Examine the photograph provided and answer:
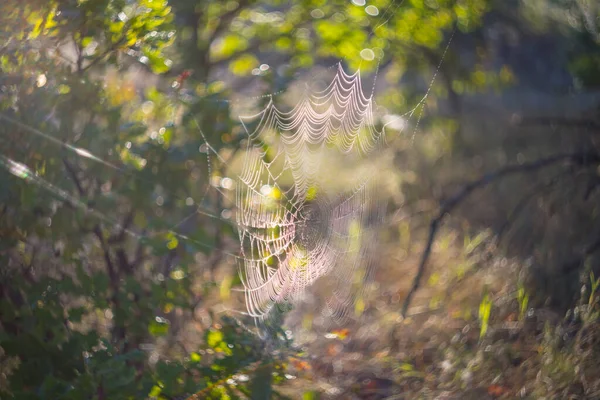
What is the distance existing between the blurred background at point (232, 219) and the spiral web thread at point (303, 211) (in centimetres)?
10

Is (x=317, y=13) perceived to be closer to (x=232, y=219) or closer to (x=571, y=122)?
(x=232, y=219)

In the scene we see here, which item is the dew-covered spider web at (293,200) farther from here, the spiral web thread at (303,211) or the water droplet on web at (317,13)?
the water droplet on web at (317,13)

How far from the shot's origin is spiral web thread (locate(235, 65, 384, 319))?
2.95 m

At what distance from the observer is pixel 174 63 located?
3.17 meters

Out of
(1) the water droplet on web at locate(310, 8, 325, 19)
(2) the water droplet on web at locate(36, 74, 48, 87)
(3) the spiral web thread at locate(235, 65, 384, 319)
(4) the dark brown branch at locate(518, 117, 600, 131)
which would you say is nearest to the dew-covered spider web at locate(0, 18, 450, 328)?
(3) the spiral web thread at locate(235, 65, 384, 319)

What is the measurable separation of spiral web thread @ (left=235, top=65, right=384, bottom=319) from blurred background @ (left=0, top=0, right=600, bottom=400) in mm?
104

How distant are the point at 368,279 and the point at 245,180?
5.69ft

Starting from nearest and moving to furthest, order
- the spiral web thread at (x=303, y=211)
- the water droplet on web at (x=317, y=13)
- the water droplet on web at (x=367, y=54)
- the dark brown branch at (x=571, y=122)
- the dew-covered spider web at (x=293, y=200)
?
1. the dew-covered spider web at (x=293, y=200)
2. the spiral web thread at (x=303, y=211)
3. the water droplet on web at (x=317, y=13)
4. the water droplet on web at (x=367, y=54)
5. the dark brown branch at (x=571, y=122)

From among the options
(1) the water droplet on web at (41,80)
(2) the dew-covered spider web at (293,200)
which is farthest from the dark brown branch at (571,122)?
(1) the water droplet on web at (41,80)

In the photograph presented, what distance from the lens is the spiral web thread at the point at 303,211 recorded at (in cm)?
295

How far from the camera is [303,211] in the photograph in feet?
12.0

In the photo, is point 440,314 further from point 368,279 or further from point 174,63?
point 174,63

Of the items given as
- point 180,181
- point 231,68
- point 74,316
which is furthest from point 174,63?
point 74,316

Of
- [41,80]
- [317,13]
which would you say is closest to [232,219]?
[41,80]
